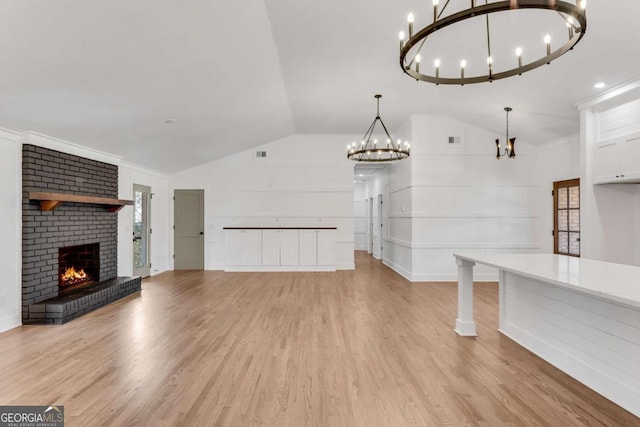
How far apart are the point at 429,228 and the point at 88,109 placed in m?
5.92

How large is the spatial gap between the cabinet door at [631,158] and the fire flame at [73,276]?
7765mm

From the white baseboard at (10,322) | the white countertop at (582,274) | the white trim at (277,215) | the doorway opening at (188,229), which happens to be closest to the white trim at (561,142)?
the white countertop at (582,274)

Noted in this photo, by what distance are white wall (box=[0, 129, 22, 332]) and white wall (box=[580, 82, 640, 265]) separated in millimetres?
7398

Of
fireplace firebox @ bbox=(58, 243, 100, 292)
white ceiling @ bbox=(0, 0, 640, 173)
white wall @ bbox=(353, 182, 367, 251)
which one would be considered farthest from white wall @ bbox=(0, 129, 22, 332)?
white wall @ bbox=(353, 182, 367, 251)

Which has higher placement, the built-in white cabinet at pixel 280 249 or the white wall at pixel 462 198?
the white wall at pixel 462 198

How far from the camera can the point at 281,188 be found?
8570 millimetres

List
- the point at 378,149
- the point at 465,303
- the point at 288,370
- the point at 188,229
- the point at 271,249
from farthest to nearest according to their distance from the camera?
1. the point at 188,229
2. the point at 271,249
3. the point at 378,149
4. the point at 465,303
5. the point at 288,370

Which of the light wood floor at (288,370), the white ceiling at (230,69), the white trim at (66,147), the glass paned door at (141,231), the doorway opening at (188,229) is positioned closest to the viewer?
the light wood floor at (288,370)

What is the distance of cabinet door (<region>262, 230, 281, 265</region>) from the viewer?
8109 mm

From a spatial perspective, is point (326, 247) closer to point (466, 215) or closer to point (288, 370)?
point (466, 215)

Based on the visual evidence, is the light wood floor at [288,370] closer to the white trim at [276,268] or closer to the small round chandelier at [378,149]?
the small round chandelier at [378,149]

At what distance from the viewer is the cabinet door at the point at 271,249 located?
811 cm

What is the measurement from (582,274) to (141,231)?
7.52 m

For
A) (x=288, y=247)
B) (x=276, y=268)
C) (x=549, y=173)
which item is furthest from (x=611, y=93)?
(x=276, y=268)
